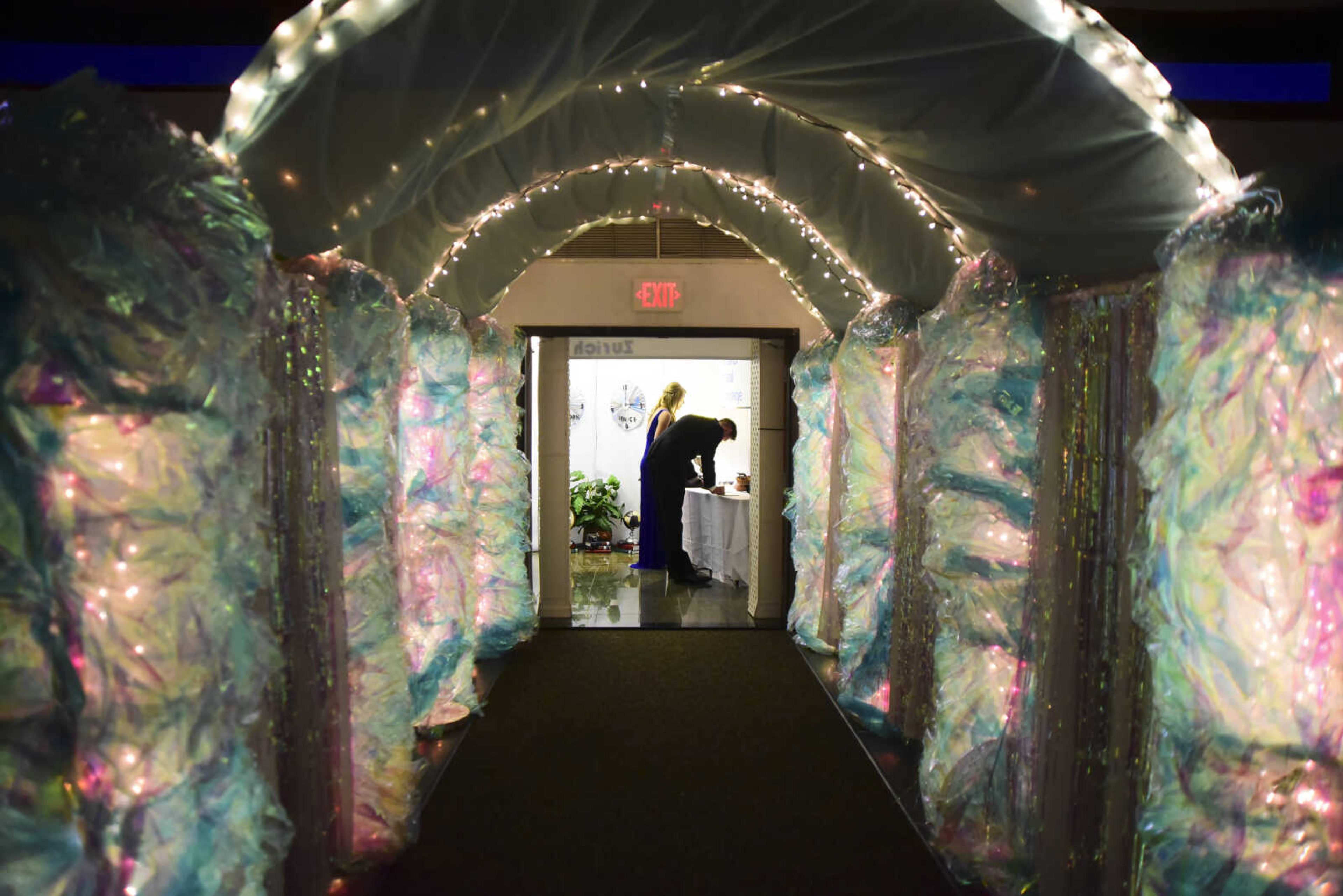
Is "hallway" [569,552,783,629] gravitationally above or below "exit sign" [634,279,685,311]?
below

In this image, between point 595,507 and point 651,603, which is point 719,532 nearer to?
point 651,603

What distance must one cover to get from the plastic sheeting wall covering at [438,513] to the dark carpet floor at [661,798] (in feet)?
0.93

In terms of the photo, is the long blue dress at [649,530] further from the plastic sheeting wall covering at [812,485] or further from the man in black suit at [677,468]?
the plastic sheeting wall covering at [812,485]

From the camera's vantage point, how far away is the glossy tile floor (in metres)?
5.37

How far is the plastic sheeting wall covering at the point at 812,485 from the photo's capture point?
458cm

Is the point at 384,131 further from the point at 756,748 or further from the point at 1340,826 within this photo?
the point at 756,748

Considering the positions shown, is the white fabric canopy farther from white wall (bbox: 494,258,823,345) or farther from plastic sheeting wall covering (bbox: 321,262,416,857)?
white wall (bbox: 494,258,823,345)

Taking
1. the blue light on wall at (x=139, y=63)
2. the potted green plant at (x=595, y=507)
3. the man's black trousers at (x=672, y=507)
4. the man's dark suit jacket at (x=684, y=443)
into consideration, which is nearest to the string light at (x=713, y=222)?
the blue light on wall at (x=139, y=63)

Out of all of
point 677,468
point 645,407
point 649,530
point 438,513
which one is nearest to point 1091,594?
point 438,513

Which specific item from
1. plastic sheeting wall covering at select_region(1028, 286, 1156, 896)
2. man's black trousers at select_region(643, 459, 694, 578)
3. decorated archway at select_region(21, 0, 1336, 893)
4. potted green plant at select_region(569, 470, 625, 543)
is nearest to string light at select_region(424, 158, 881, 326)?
decorated archway at select_region(21, 0, 1336, 893)

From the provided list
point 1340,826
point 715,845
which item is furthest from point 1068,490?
point 715,845

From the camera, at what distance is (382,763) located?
2414 millimetres

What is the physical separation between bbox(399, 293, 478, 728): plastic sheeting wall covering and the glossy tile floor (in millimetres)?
1883

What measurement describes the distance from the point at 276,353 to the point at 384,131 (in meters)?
0.54
